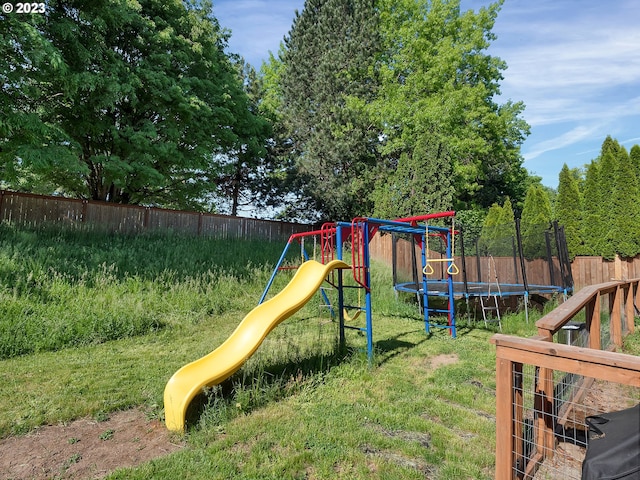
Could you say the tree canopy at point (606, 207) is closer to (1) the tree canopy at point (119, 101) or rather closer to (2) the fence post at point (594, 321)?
(2) the fence post at point (594, 321)

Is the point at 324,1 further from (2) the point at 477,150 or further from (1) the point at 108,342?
(1) the point at 108,342

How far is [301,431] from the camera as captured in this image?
119 inches

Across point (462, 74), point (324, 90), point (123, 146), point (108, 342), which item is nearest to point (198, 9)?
point (324, 90)

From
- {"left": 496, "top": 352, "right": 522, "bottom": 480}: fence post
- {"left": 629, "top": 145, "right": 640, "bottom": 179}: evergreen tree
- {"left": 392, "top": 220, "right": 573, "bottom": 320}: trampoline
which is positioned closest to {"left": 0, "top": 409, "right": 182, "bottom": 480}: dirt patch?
{"left": 496, "top": 352, "right": 522, "bottom": 480}: fence post

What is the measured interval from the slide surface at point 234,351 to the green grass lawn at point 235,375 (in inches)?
7.4

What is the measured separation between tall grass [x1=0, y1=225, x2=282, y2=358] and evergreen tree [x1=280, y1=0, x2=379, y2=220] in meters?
9.23

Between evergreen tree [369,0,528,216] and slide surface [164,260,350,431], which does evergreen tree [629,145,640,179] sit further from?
slide surface [164,260,350,431]

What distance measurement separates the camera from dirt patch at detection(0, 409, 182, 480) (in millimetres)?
2514

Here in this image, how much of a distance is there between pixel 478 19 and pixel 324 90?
29.9ft

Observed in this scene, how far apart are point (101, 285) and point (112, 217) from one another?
5.04 meters

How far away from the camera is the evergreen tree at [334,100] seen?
60.9 feet

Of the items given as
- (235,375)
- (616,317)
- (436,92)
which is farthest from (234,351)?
(436,92)

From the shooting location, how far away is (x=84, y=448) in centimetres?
280

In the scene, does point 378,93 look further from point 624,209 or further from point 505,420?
point 505,420
